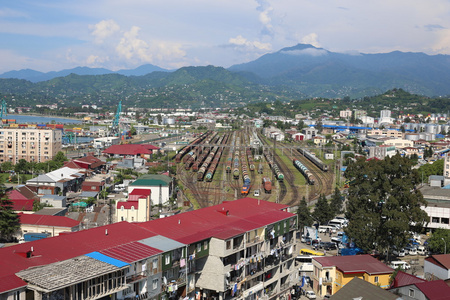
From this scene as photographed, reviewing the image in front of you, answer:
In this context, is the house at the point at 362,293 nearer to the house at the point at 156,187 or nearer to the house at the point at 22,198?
the house at the point at 156,187

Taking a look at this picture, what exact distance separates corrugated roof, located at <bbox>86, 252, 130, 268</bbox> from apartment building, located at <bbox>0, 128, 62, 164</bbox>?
2310cm

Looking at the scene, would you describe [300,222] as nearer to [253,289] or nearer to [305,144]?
[253,289]

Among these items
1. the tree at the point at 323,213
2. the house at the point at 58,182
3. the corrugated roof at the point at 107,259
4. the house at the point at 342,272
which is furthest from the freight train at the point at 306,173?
the corrugated roof at the point at 107,259

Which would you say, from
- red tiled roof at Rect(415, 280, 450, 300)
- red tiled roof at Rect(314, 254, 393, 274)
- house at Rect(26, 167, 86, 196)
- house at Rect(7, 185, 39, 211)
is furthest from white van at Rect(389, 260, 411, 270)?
house at Rect(26, 167, 86, 196)

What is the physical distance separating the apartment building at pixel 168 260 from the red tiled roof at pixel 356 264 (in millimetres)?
828

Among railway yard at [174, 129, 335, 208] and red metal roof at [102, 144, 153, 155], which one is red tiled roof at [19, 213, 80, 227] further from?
red metal roof at [102, 144, 153, 155]

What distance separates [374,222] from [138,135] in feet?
129

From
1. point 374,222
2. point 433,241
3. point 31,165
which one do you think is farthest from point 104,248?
point 31,165

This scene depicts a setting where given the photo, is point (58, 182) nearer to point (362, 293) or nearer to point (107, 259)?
point (107, 259)

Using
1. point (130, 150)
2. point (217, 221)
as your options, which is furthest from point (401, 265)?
point (130, 150)

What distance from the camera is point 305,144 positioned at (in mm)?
41844

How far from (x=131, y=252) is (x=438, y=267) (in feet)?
22.9

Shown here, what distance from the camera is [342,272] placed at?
10062mm

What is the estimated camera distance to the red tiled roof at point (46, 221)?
12.9 m
